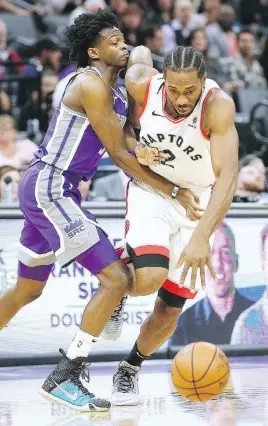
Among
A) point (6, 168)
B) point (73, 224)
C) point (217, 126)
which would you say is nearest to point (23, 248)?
point (73, 224)

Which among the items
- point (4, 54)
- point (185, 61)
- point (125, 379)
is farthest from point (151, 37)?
point (185, 61)

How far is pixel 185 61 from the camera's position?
213 inches

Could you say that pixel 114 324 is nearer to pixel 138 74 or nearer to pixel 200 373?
pixel 200 373

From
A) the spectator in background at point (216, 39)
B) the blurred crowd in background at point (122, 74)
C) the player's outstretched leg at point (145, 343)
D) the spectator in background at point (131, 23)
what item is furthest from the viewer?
the spectator in background at point (216, 39)

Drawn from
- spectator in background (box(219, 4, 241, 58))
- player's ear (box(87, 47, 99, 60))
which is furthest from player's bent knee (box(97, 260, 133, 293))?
spectator in background (box(219, 4, 241, 58))

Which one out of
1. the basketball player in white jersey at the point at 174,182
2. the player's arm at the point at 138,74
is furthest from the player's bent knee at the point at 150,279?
the player's arm at the point at 138,74

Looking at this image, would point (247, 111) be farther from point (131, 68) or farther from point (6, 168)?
point (131, 68)

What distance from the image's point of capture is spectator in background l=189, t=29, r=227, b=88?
13.2m

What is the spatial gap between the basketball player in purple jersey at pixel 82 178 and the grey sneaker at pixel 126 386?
0.84 feet

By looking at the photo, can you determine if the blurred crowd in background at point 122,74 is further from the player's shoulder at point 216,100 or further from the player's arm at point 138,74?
the player's shoulder at point 216,100

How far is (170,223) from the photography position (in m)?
5.96

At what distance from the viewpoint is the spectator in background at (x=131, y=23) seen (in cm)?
1316

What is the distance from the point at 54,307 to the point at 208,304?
118cm

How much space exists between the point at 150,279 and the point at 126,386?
75 centimetres
